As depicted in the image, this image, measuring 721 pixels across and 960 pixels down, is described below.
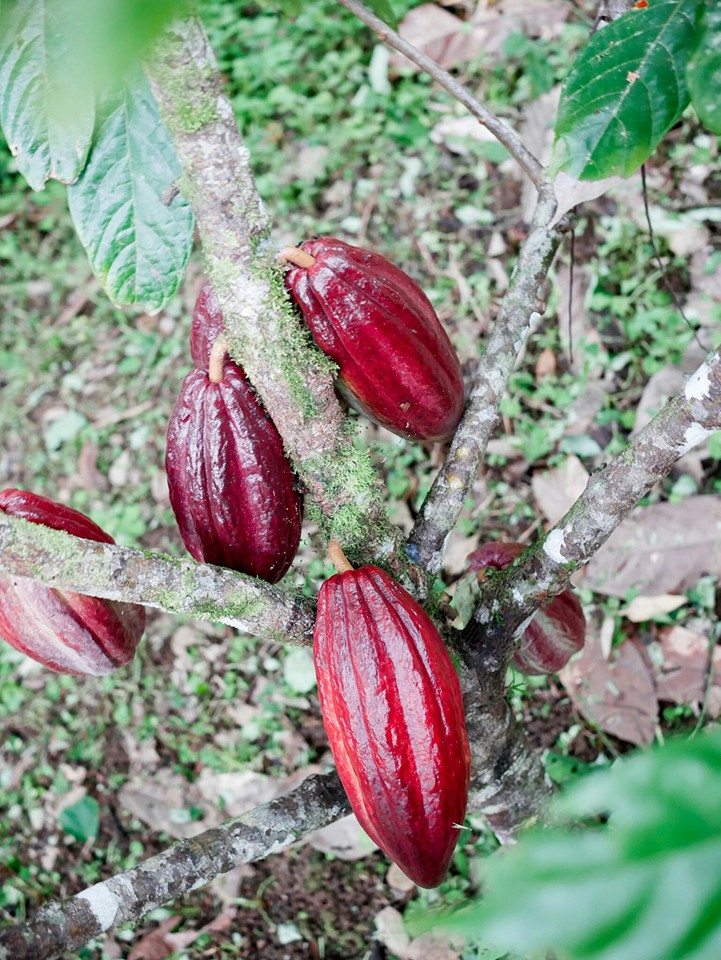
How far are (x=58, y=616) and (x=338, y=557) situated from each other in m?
0.32

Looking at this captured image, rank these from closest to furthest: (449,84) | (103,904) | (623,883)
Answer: (623,883)
(103,904)
(449,84)

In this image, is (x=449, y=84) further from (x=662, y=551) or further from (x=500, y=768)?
(x=662, y=551)

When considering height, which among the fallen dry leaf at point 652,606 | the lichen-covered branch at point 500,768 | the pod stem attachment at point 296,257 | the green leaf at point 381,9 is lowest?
the fallen dry leaf at point 652,606

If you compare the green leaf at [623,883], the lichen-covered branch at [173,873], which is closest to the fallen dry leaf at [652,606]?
the lichen-covered branch at [173,873]

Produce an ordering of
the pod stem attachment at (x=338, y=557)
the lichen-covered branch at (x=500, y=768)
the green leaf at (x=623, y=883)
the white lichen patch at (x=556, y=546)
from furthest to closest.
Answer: the lichen-covered branch at (x=500, y=768) < the white lichen patch at (x=556, y=546) < the pod stem attachment at (x=338, y=557) < the green leaf at (x=623, y=883)

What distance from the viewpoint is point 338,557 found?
0.96 metres

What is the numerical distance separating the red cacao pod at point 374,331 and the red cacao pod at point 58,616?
13.3 inches

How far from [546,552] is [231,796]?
4.06ft

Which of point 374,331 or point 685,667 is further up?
point 374,331

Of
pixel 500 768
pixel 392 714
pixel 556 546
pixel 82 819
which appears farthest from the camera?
pixel 82 819

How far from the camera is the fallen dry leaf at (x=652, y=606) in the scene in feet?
6.08

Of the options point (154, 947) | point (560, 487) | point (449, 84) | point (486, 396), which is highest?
point (449, 84)

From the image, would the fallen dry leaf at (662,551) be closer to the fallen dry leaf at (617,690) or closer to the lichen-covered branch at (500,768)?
the fallen dry leaf at (617,690)

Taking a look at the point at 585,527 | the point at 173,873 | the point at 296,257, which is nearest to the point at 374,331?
the point at 296,257
